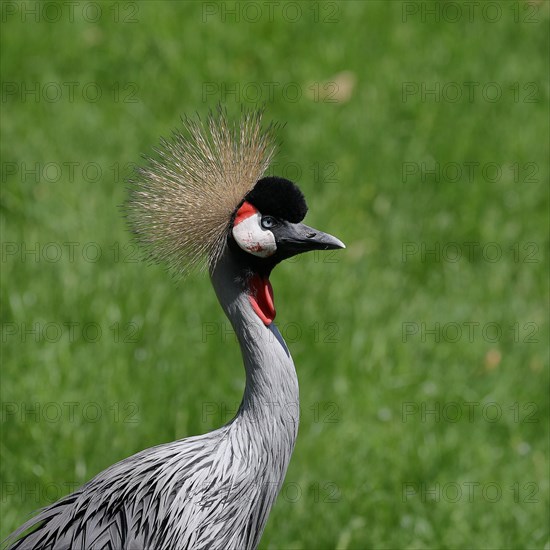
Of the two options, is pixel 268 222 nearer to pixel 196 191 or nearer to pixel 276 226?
pixel 276 226

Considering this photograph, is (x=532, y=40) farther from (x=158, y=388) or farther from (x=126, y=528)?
(x=126, y=528)

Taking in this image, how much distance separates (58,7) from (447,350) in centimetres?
292

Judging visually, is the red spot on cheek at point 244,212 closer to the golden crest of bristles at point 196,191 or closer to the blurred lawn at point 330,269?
the golden crest of bristles at point 196,191

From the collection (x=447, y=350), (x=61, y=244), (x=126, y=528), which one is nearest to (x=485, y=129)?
(x=447, y=350)

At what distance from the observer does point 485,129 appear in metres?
5.43

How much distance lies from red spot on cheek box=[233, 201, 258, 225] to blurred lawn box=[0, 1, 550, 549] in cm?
138

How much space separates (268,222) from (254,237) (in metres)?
0.05

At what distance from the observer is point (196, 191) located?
2.60 meters

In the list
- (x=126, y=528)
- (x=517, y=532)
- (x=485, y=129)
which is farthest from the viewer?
(x=485, y=129)

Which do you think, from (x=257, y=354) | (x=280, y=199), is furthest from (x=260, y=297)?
(x=280, y=199)

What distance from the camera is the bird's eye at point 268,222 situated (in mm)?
2445

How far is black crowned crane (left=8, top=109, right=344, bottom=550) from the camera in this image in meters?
2.48

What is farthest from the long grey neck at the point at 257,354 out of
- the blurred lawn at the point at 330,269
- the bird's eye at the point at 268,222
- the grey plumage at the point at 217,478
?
the blurred lawn at the point at 330,269

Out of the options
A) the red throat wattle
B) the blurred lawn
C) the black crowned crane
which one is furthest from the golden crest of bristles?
the blurred lawn
